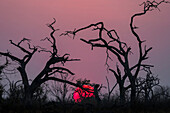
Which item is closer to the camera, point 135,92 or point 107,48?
point 135,92

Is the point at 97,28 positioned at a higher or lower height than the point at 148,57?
higher

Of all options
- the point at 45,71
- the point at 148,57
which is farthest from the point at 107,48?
the point at 45,71

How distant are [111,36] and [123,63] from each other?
2.60 metres

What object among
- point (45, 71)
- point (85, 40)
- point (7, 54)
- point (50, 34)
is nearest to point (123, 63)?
point (85, 40)

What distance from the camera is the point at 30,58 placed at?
→ 2030 cm

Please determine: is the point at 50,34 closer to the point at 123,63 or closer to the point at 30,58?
the point at 30,58

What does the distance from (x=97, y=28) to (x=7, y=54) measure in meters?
8.58

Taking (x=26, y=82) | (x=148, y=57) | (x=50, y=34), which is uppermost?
(x=50, y=34)

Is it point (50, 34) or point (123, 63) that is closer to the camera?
point (123, 63)

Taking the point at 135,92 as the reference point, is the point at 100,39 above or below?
above

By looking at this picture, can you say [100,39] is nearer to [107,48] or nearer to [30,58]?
[107,48]

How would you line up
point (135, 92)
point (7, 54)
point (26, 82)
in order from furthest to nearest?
point (7, 54) → point (26, 82) → point (135, 92)

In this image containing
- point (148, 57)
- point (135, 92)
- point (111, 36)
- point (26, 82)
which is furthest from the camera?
point (26, 82)

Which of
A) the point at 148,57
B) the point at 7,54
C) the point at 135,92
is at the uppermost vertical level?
the point at 7,54
